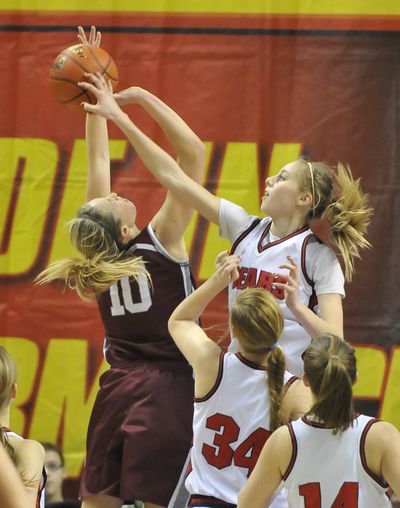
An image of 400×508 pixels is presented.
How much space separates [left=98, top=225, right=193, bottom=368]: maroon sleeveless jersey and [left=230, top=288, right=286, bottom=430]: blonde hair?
2.58ft

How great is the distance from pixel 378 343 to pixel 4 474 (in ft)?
11.1

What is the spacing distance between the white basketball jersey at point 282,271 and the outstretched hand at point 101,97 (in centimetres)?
72

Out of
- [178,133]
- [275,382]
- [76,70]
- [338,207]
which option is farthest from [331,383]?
[76,70]

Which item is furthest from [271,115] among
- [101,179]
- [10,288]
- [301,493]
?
[301,493]

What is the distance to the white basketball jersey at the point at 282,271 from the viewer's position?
12.5 ft

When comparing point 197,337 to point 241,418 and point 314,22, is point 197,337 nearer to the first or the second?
point 241,418

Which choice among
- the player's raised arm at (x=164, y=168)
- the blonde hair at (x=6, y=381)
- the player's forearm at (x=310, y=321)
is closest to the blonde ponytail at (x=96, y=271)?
the player's raised arm at (x=164, y=168)

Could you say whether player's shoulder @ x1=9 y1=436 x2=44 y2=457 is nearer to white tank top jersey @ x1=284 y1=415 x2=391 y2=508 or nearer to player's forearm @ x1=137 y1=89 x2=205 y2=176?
white tank top jersey @ x1=284 y1=415 x2=391 y2=508

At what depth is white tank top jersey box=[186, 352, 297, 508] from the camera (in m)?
3.30

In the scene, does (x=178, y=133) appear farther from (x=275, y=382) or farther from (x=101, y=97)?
(x=275, y=382)

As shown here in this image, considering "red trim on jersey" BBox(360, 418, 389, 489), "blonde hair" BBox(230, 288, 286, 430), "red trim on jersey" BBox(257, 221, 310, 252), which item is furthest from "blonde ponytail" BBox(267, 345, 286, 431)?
"red trim on jersey" BBox(257, 221, 310, 252)

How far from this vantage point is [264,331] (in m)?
3.23

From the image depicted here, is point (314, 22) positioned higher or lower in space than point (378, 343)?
higher

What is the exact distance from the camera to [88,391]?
17.9 feet
